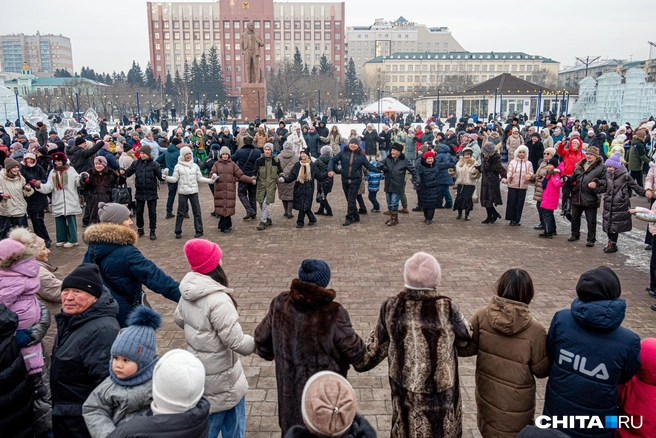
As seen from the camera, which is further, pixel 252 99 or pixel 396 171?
pixel 252 99

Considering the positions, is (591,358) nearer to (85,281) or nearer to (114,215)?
(85,281)

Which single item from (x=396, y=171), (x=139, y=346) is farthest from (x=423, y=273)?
(x=396, y=171)

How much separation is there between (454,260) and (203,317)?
19.9ft

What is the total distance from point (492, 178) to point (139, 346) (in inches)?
375

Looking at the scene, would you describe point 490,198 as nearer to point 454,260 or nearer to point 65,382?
point 454,260

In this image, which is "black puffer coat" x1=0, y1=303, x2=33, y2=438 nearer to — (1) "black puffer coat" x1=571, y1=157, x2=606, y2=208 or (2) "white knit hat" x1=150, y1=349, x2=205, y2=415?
(2) "white knit hat" x1=150, y1=349, x2=205, y2=415

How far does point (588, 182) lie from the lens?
900 centimetres

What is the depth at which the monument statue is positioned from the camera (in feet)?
106

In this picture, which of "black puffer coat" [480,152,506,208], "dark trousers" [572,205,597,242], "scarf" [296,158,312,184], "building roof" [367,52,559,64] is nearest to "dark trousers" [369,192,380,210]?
"scarf" [296,158,312,184]

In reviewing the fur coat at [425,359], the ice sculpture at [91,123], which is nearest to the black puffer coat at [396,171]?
the fur coat at [425,359]

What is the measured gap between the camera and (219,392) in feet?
11.3

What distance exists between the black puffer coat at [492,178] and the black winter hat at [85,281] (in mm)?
9171

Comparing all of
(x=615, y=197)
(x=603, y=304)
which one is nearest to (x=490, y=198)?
(x=615, y=197)

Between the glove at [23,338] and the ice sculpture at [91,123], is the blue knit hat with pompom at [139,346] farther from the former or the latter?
the ice sculpture at [91,123]
